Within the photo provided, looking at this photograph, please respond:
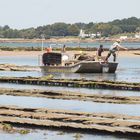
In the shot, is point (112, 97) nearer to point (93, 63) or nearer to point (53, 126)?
point (53, 126)

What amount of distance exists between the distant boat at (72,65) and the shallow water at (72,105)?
16288mm

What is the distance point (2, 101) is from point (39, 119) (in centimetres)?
719

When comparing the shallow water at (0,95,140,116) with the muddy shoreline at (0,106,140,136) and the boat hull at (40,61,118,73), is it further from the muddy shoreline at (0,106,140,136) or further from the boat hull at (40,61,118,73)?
the boat hull at (40,61,118,73)

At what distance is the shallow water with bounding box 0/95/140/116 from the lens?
75.3ft

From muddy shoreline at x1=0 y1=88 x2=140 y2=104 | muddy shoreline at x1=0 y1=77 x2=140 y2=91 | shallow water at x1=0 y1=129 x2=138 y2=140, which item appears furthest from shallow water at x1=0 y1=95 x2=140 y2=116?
muddy shoreline at x1=0 y1=77 x2=140 y2=91

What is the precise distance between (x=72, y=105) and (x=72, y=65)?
66.6 ft

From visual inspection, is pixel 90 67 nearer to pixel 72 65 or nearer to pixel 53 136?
pixel 72 65

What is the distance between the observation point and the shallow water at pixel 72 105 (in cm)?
2295

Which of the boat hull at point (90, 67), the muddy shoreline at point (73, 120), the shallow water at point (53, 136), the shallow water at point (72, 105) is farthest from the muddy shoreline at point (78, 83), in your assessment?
the shallow water at point (53, 136)

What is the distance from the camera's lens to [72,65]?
44.9 metres

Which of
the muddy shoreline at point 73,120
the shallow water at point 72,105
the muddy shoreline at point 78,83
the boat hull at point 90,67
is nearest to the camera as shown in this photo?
the muddy shoreline at point 73,120

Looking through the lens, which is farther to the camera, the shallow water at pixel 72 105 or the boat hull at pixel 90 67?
the boat hull at pixel 90 67

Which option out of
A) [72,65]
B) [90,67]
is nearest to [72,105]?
[90,67]

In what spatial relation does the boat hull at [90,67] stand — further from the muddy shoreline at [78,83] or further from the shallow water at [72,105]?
the shallow water at [72,105]
